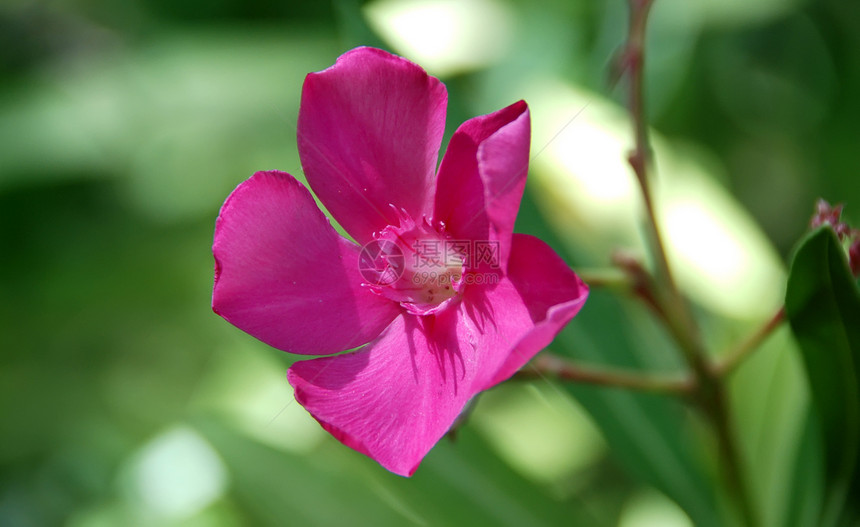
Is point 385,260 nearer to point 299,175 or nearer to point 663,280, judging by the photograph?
point 663,280

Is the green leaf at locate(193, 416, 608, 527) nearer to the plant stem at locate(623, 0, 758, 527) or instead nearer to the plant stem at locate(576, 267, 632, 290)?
the plant stem at locate(623, 0, 758, 527)

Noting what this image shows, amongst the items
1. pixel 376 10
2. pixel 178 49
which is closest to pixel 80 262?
pixel 178 49

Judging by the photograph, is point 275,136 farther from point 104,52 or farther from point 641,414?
point 641,414

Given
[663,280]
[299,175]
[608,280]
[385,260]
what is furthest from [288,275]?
[299,175]

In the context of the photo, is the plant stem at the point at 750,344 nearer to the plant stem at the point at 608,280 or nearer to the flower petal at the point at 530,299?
the plant stem at the point at 608,280

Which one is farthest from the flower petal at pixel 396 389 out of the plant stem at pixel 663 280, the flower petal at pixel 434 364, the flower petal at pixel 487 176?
the plant stem at pixel 663 280
